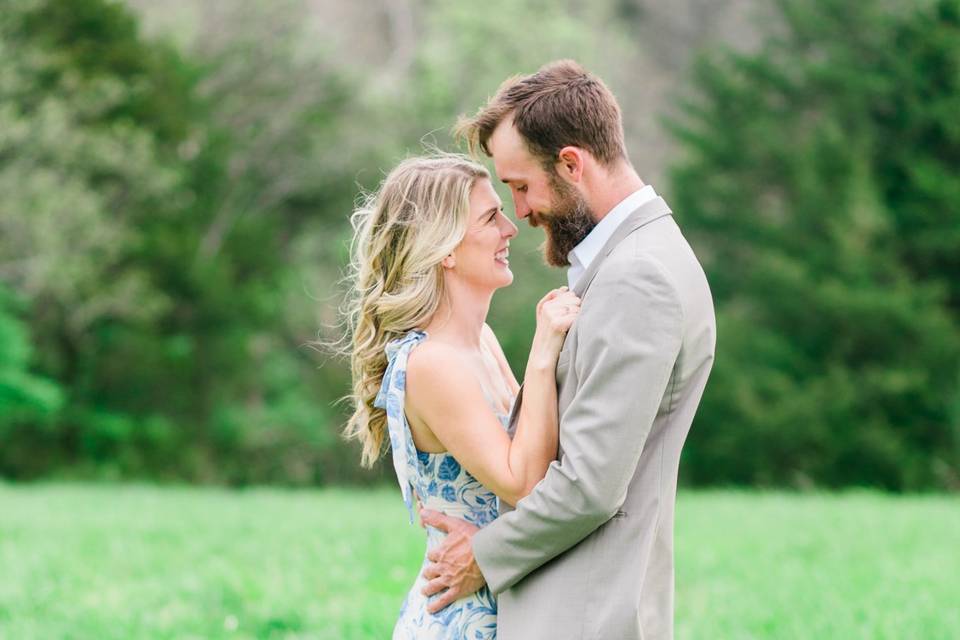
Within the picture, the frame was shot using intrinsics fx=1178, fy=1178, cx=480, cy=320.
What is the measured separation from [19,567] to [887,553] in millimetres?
5759

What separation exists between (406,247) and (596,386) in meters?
0.82

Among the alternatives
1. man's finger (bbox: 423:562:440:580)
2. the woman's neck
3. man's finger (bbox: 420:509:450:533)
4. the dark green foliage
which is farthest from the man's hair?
the dark green foliage

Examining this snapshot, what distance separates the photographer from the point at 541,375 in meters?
3.06

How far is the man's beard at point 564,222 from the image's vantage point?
10.5 ft

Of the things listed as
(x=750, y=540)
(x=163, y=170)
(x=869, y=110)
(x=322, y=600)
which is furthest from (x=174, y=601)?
(x=869, y=110)

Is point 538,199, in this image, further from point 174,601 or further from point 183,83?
point 183,83

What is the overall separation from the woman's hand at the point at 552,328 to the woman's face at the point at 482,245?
0.32m

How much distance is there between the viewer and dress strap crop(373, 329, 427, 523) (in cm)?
327

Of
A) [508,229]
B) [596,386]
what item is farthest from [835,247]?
[596,386]

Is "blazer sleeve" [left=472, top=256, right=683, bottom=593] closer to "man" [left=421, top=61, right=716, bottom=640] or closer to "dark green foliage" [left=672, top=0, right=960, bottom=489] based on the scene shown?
"man" [left=421, top=61, right=716, bottom=640]

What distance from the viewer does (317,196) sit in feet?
93.1

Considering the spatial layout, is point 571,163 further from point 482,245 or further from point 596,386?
point 596,386

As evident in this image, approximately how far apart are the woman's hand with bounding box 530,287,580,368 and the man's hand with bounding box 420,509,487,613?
54 centimetres

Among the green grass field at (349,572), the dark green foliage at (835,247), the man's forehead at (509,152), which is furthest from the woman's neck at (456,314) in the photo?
the dark green foliage at (835,247)
